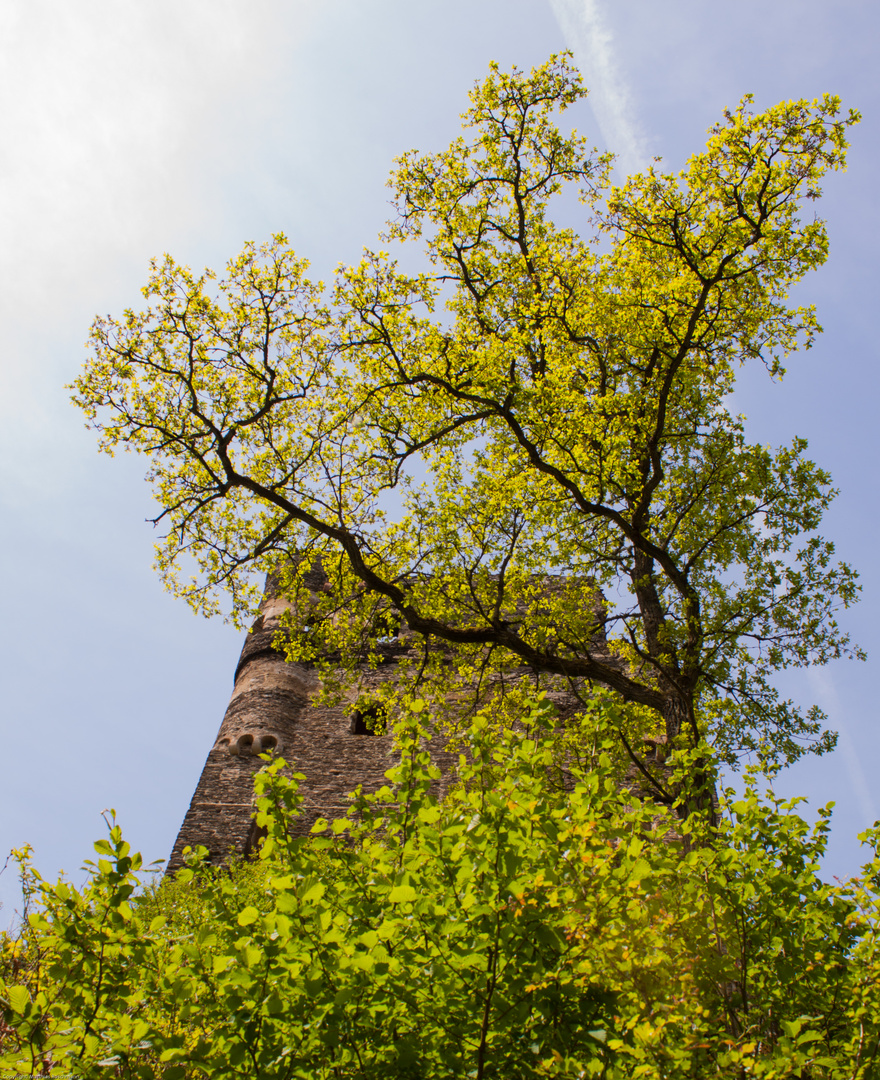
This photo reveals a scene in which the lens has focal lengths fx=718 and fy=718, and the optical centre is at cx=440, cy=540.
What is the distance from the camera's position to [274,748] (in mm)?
16406

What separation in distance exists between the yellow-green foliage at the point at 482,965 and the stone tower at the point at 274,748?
12.1 m

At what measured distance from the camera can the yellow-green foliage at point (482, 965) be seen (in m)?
2.64

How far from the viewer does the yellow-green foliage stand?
2.64 meters

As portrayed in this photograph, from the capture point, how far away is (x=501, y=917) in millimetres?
2842

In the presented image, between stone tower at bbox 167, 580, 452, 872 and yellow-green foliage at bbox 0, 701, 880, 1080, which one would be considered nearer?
yellow-green foliage at bbox 0, 701, 880, 1080

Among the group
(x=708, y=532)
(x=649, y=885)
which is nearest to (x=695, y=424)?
(x=708, y=532)

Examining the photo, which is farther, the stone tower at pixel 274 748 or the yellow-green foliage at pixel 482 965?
the stone tower at pixel 274 748

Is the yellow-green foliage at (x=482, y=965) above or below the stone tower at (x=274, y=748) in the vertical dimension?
below

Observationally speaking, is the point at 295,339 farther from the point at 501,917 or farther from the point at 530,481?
the point at 501,917

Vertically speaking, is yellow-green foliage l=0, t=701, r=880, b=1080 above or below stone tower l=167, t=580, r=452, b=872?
below

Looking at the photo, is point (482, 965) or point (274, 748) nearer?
point (482, 965)

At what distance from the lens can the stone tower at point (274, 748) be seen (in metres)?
15.7

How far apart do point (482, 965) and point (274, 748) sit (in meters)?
14.5

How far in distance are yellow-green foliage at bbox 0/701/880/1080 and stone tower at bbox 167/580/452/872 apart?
12108 mm
